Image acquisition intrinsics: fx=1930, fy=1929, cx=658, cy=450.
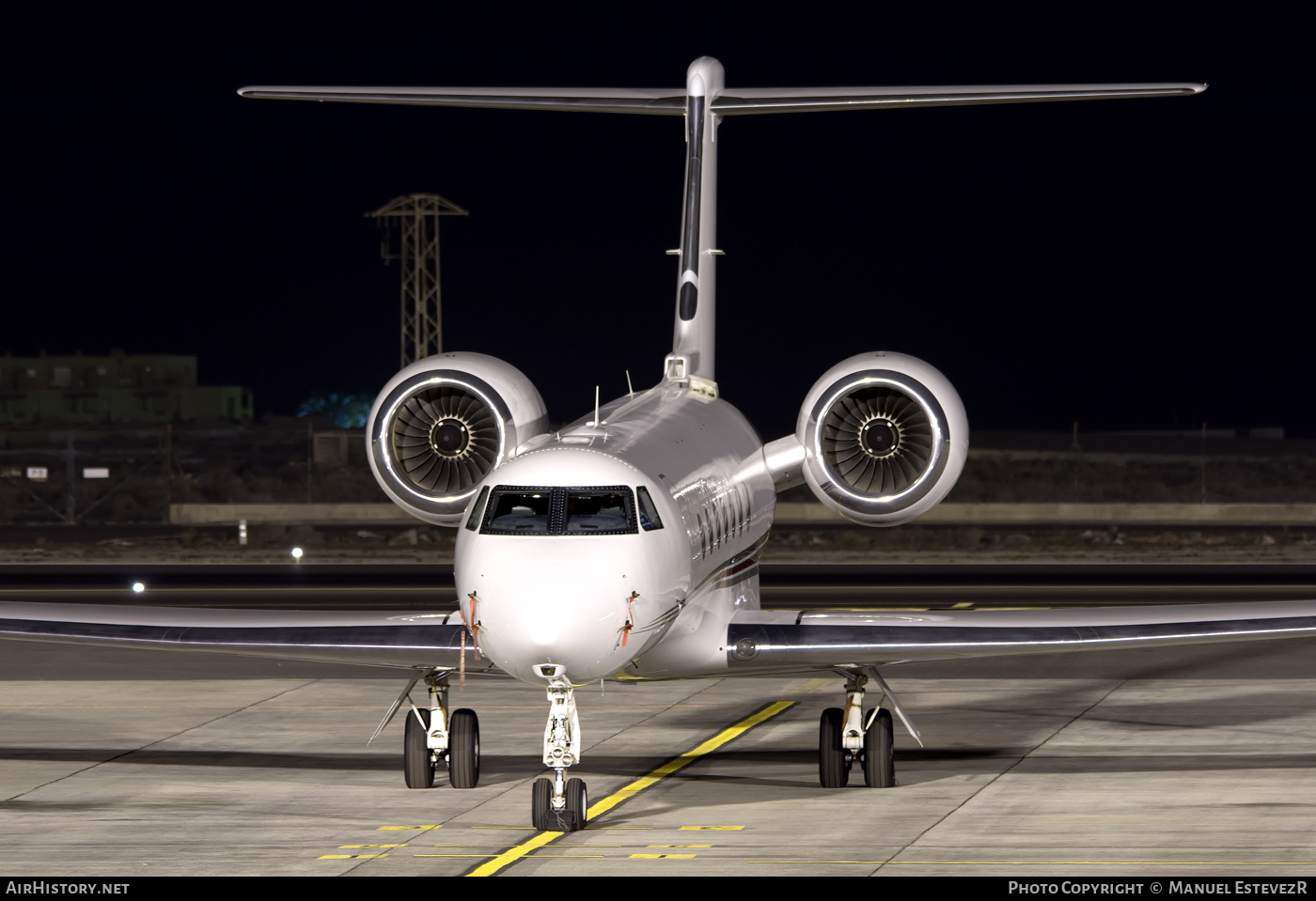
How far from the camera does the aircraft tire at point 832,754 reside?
16484mm

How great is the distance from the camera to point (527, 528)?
548 inches

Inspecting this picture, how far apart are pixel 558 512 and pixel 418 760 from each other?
369 centimetres

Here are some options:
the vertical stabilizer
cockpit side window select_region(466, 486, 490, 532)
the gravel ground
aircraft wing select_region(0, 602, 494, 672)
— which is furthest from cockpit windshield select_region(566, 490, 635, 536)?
the gravel ground

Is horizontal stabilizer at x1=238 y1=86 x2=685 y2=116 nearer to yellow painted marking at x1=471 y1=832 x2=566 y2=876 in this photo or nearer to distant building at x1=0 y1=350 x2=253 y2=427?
yellow painted marking at x1=471 y1=832 x2=566 y2=876

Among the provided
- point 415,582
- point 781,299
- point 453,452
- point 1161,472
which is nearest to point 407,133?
point 781,299

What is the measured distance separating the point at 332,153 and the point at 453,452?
16486 cm

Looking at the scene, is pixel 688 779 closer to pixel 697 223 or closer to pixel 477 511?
pixel 477 511

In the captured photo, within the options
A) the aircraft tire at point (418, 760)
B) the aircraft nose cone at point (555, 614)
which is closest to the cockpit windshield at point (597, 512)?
the aircraft nose cone at point (555, 614)

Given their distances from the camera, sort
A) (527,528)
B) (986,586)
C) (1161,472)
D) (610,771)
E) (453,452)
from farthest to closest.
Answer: (1161,472)
(986,586)
(453,452)
(610,771)
(527,528)

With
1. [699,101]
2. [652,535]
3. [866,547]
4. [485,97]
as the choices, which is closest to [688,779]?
[652,535]

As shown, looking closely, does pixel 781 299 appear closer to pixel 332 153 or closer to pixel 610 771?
pixel 332 153

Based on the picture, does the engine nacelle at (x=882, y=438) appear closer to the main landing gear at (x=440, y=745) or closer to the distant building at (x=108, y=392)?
the main landing gear at (x=440, y=745)

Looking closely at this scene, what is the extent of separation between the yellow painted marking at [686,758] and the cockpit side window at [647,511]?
2.44m

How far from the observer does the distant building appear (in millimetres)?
146875
